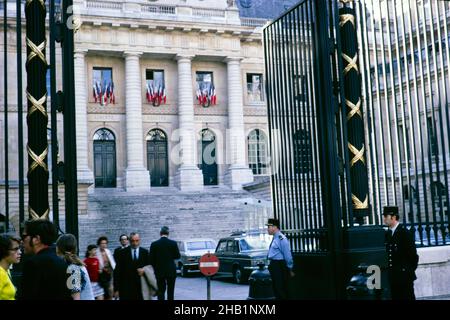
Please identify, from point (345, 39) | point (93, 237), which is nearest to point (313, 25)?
point (345, 39)

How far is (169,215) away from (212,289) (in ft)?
56.6

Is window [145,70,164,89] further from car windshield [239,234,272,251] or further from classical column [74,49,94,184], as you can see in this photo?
car windshield [239,234,272,251]

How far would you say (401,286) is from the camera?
7.46 metres

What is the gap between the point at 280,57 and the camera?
10.1 meters

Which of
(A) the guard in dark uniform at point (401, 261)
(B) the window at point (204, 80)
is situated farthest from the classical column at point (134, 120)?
(A) the guard in dark uniform at point (401, 261)

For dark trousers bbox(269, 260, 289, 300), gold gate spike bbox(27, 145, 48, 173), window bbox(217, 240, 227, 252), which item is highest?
gold gate spike bbox(27, 145, 48, 173)

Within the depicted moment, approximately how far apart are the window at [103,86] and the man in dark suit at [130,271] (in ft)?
103

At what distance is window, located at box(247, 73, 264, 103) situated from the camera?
45031 mm

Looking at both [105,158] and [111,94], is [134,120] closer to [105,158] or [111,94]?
[111,94]

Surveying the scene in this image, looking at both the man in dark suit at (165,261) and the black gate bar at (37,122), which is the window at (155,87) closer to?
the man in dark suit at (165,261)

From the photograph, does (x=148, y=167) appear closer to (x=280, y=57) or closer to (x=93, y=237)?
(x=93, y=237)

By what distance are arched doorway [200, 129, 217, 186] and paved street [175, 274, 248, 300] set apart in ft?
71.3

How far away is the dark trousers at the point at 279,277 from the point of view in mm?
9250

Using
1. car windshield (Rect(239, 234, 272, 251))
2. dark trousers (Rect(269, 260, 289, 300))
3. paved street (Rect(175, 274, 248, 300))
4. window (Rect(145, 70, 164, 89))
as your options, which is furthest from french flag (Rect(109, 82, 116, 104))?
dark trousers (Rect(269, 260, 289, 300))
